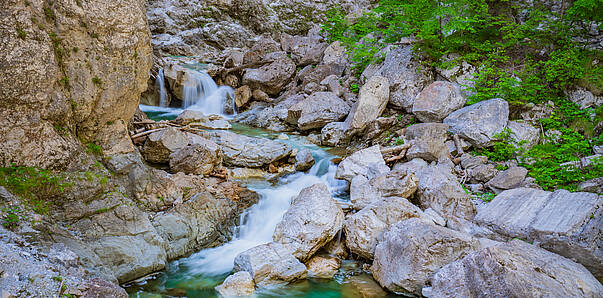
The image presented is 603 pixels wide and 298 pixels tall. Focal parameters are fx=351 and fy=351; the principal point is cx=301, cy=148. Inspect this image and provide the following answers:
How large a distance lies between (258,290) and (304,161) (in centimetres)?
439

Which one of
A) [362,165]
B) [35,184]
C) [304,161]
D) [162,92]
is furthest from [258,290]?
[162,92]

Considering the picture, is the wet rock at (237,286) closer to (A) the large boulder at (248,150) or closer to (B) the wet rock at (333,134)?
(A) the large boulder at (248,150)

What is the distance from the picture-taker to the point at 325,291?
5402mm

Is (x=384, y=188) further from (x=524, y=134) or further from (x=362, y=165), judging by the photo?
(x=524, y=134)

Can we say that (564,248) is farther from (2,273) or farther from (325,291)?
(2,273)

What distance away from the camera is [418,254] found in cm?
509

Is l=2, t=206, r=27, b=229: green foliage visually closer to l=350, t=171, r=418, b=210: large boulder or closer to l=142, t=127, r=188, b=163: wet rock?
l=142, t=127, r=188, b=163: wet rock

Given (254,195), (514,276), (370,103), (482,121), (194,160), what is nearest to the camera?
(514,276)

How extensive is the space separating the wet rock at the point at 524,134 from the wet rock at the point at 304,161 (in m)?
4.97

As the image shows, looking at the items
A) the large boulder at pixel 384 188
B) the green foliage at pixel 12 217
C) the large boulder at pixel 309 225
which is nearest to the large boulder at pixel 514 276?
the large boulder at pixel 309 225

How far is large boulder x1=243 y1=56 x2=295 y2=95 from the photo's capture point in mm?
15461

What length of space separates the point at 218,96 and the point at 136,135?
759 cm

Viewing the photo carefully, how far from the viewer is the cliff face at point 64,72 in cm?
482

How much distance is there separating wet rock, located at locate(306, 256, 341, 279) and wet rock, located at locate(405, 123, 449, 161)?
12.1ft
